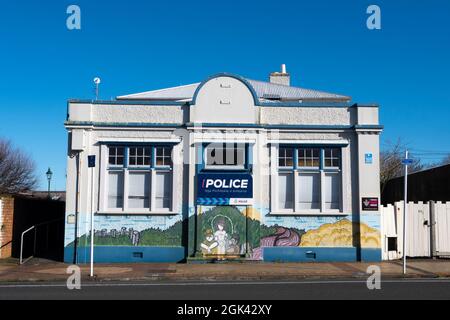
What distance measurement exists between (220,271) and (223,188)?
3.29 meters

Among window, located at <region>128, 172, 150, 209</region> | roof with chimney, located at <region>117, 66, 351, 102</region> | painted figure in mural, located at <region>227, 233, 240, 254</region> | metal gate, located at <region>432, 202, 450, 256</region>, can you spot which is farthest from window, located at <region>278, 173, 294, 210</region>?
metal gate, located at <region>432, 202, 450, 256</region>

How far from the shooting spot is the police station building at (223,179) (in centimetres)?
1745

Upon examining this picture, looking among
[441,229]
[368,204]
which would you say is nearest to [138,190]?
[368,204]

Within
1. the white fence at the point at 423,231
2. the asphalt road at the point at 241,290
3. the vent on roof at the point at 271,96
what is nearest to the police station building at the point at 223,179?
the white fence at the point at 423,231

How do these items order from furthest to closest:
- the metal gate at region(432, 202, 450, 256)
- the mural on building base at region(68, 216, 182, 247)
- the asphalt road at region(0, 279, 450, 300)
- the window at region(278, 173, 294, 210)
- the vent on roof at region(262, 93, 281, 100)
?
the vent on roof at region(262, 93, 281, 100) → the metal gate at region(432, 202, 450, 256) → the window at region(278, 173, 294, 210) → the mural on building base at region(68, 216, 182, 247) → the asphalt road at region(0, 279, 450, 300)

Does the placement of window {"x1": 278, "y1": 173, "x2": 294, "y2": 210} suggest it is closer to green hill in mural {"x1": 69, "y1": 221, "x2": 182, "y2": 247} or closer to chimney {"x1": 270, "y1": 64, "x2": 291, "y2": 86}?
green hill in mural {"x1": 69, "y1": 221, "x2": 182, "y2": 247}

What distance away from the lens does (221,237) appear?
57.3 ft

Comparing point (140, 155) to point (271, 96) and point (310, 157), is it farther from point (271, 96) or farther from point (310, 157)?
point (271, 96)

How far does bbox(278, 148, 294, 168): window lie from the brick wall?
9.89 metres

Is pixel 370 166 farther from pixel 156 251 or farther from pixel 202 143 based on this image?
pixel 156 251

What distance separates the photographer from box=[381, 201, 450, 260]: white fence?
59.6 feet
